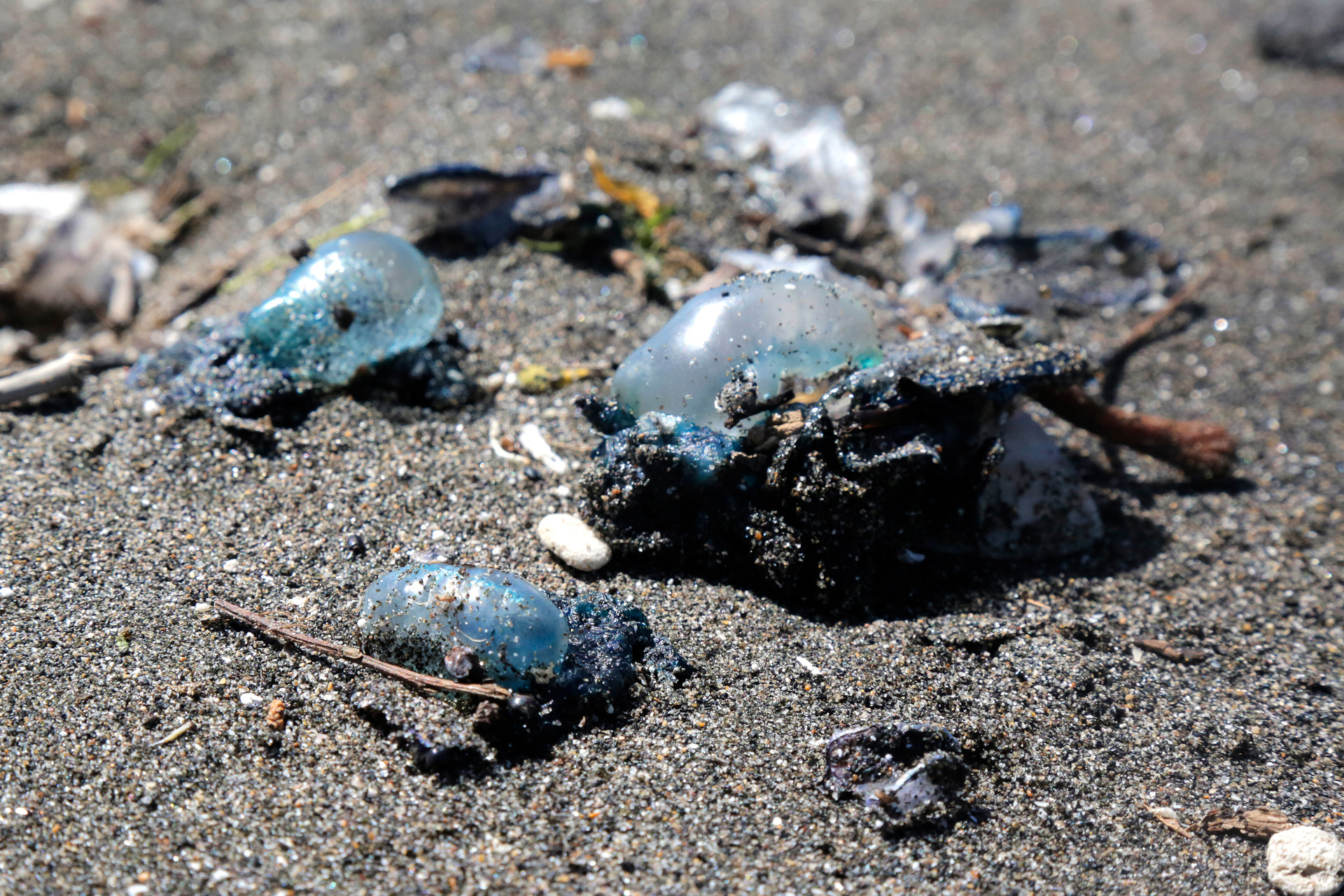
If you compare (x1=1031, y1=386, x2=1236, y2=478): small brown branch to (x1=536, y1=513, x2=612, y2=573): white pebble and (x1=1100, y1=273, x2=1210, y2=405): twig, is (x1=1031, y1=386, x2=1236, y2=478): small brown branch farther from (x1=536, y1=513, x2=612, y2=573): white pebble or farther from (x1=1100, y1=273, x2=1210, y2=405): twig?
(x1=536, y1=513, x2=612, y2=573): white pebble

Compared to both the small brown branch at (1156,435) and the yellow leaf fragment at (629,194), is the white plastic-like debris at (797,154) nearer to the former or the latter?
the yellow leaf fragment at (629,194)

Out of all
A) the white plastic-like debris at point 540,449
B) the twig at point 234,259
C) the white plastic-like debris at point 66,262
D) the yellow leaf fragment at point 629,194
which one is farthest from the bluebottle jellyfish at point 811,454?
the white plastic-like debris at point 66,262

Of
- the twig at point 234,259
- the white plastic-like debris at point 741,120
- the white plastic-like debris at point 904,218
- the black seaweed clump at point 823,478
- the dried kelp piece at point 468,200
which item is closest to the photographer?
the black seaweed clump at point 823,478

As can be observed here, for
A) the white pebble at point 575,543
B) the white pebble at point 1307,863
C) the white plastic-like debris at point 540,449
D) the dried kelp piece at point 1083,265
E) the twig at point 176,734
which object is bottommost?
the white pebble at point 1307,863

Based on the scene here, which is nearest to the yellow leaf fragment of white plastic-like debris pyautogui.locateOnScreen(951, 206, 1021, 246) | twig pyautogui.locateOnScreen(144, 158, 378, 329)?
twig pyautogui.locateOnScreen(144, 158, 378, 329)

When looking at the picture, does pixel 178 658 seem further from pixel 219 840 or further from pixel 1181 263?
pixel 1181 263

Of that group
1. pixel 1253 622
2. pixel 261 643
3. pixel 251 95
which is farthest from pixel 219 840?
pixel 251 95

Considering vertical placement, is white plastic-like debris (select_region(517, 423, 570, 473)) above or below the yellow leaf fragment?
below
